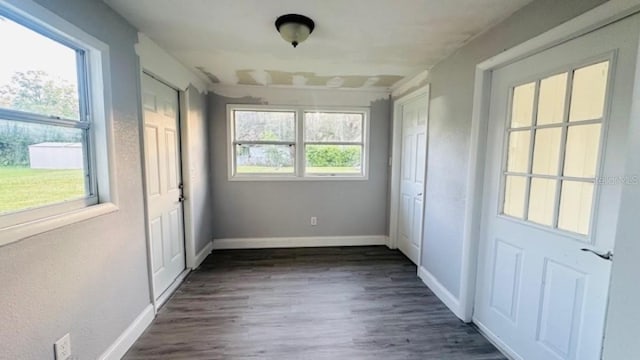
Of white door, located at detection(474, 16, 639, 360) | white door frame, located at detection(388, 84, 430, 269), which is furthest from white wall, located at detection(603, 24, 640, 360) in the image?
white door frame, located at detection(388, 84, 430, 269)

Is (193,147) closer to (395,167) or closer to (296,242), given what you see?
(296,242)

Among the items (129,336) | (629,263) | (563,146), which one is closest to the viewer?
(629,263)

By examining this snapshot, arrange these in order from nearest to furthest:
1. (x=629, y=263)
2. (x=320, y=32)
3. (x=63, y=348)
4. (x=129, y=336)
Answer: (x=629, y=263) < (x=63, y=348) < (x=129, y=336) < (x=320, y=32)

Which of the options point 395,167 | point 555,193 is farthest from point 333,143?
point 555,193

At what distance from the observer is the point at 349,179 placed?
414 centimetres

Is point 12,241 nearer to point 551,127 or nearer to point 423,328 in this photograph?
point 423,328

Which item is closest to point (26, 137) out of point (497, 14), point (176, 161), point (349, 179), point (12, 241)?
point (12, 241)

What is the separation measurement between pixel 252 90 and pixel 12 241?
3.05m

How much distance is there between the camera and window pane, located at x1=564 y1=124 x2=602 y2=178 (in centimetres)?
146

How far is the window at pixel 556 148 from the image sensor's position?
1.48m

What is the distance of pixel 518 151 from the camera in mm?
1946

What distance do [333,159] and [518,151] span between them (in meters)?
2.48

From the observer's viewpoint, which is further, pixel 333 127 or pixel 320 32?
pixel 333 127

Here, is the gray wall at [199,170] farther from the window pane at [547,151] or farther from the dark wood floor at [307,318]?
the window pane at [547,151]
